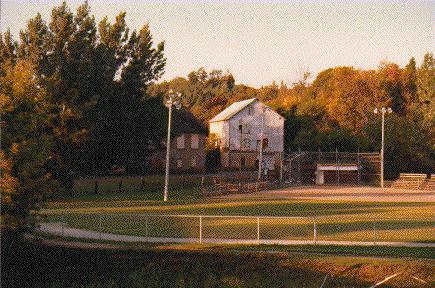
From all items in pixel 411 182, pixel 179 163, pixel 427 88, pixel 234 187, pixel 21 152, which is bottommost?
pixel 234 187

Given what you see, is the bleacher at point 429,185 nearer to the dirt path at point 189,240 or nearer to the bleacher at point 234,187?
the bleacher at point 234,187

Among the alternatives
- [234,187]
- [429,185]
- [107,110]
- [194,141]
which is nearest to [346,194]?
Answer: [234,187]

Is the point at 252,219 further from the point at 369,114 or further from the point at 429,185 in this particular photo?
the point at 369,114

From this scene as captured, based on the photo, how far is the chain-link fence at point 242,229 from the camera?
27.2 meters

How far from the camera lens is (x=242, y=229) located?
3089cm

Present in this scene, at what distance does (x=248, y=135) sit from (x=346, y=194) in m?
32.9

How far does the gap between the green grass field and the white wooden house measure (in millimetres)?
29996

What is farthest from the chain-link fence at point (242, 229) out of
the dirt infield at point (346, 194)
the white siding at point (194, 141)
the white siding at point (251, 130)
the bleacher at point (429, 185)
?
the white siding at point (251, 130)

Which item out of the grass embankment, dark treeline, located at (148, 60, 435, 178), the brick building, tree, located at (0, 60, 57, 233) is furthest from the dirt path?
the brick building

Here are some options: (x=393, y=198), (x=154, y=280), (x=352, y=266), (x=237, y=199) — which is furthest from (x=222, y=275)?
(x=393, y=198)

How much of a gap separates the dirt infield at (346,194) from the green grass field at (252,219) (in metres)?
3.36

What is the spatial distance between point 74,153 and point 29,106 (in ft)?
112

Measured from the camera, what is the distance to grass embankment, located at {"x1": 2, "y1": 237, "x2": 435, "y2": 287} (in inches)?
797

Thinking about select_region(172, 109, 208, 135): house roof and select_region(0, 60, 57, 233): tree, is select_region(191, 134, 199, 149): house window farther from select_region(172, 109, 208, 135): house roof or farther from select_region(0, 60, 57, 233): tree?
select_region(0, 60, 57, 233): tree
